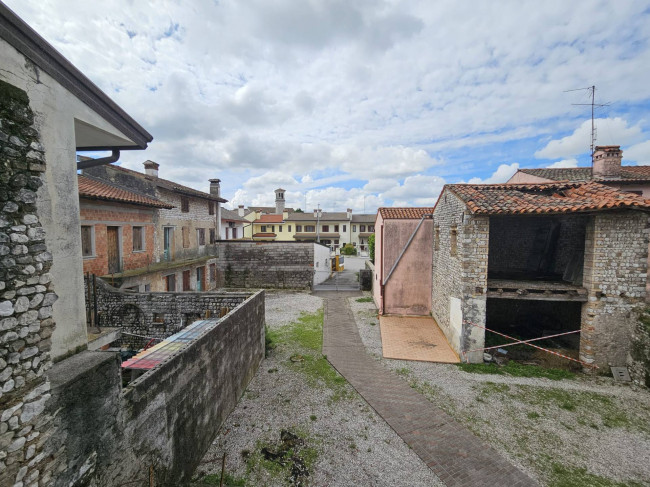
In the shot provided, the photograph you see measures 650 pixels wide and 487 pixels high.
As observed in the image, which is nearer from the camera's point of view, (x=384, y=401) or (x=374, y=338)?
(x=384, y=401)

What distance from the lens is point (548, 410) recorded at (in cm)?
749

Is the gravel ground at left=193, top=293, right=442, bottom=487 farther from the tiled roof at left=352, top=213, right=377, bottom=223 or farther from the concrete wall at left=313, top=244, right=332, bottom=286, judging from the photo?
the tiled roof at left=352, top=213, right=377, bottom=223

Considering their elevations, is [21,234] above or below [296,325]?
above

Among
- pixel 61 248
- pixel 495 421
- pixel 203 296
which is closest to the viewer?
pixel 61 248

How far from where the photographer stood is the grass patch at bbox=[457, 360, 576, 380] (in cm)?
916

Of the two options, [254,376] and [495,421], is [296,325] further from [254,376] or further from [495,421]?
[495,421]

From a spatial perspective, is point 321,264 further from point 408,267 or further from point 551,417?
point 551,417

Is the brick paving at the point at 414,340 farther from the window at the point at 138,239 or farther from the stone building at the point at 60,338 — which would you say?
the window at the point at 138,239

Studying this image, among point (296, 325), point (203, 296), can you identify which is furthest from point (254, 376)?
point (296, 325)

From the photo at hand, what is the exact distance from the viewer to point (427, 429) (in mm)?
6855

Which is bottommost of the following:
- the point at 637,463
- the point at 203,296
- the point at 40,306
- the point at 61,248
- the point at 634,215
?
the point at 637,463

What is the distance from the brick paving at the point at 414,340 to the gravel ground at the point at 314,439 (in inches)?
130

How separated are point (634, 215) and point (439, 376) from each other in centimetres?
767

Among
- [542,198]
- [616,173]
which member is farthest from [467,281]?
[616,173]
